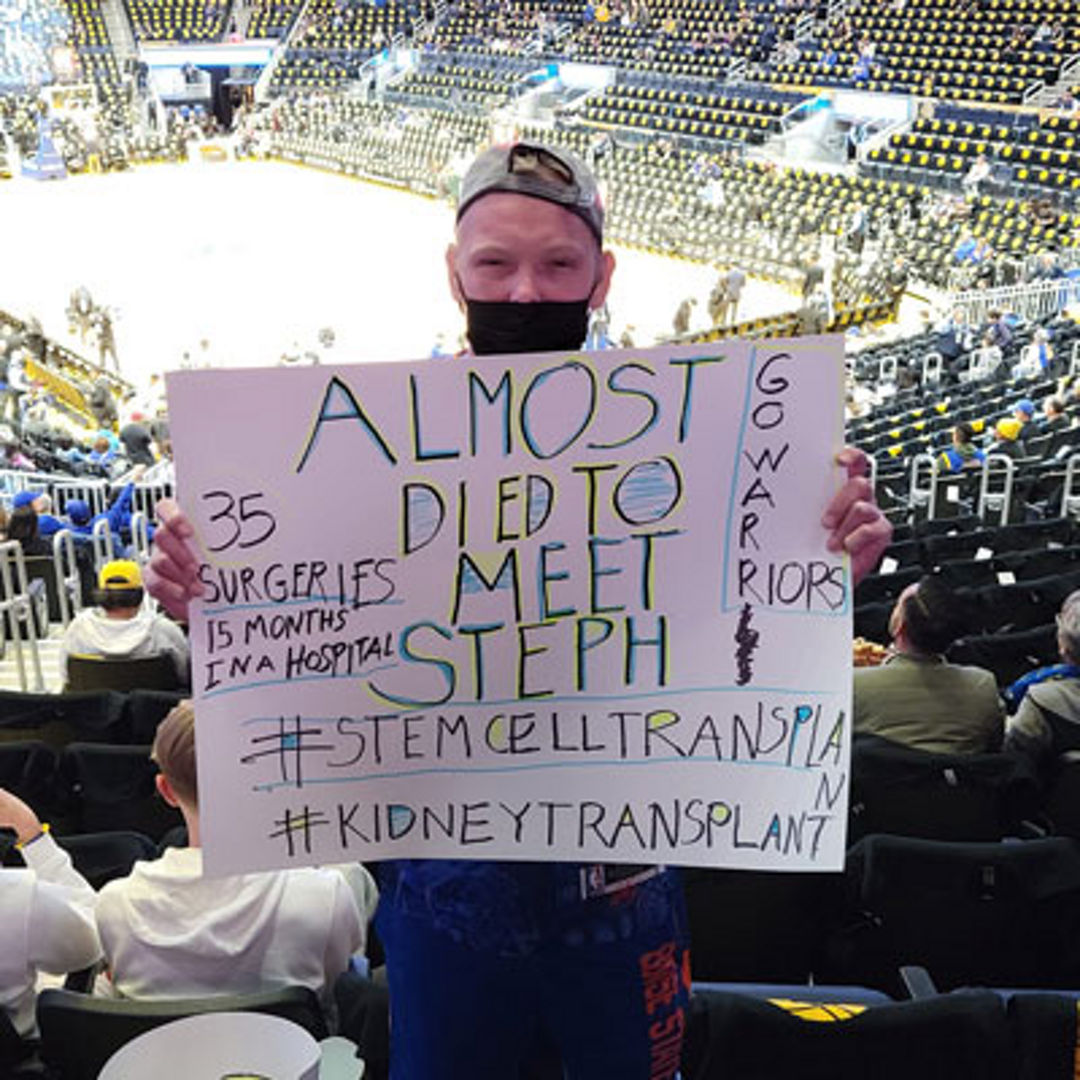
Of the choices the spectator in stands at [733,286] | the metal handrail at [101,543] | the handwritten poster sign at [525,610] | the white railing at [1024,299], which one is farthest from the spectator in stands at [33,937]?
the white railing at [1024,299]

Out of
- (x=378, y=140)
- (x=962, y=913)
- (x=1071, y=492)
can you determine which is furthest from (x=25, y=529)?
(x=378, y=140)

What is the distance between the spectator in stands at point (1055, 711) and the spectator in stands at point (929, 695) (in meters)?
0.08

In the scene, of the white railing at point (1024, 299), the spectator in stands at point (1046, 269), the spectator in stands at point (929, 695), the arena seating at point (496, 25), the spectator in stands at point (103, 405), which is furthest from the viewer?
the arena seating at point (496, 25)

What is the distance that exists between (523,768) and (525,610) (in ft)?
0.70

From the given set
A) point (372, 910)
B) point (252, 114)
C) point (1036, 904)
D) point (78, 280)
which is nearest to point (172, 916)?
point (372, 910)

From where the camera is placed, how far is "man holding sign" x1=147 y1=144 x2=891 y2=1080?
60.7 inches

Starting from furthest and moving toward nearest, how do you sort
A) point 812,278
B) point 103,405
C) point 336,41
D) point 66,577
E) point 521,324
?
point 336,41
point 812,278
point 103,405
point 66,577
point 521,324

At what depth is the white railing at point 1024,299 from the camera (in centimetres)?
1557

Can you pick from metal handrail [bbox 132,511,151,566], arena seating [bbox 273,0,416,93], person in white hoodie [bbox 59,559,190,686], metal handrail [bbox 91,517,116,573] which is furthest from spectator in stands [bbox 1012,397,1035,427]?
arena seating [bbox 273,0,416,93]

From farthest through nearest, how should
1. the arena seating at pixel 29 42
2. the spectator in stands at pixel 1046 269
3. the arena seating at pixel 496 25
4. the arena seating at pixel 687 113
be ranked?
the arena seating at pixel 29 42 < the arena seating at pixel 496 25 < the arena seating at pixel 687 113 < the spectator in stands at pixel 1046 269

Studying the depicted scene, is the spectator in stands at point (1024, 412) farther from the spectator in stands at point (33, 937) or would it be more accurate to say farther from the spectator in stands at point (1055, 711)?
the spectator in stands at point (33, 937)

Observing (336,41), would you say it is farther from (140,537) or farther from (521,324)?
(521,324)

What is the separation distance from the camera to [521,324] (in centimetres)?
164

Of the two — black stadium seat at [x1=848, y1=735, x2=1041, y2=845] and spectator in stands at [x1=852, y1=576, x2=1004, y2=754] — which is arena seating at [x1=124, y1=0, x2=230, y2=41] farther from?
black stadium seat at [x1=848, y1=735, x2=1041, y2=845]
